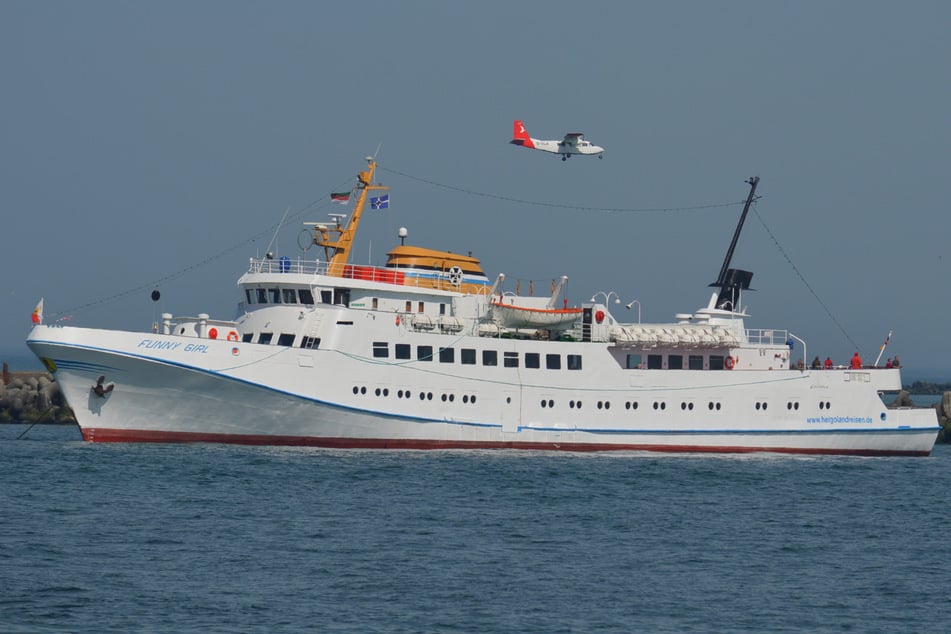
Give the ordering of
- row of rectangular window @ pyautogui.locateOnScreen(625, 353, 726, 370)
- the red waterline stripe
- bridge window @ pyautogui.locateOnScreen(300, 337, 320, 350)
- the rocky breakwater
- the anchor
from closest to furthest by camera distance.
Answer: the anchor < the red waterline stripe < bridge window @ pyautogui.locateOnScreen(300, 337, 320, 350) < row of rectangular window @ pyautogui.locateOnScreen(625, 353, 726, 370) < the rocky breakwater

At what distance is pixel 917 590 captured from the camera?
1945 centimetres

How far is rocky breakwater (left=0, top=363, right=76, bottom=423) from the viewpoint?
164ft

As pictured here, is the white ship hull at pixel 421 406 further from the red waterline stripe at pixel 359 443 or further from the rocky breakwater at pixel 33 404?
the rocky breakwater at pixel 33 404

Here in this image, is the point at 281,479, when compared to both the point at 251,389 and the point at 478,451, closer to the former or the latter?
the point at 251,389

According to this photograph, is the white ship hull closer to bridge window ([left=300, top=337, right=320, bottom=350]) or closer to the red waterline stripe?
the red waterline stripe

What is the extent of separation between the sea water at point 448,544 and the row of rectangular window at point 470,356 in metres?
3.00

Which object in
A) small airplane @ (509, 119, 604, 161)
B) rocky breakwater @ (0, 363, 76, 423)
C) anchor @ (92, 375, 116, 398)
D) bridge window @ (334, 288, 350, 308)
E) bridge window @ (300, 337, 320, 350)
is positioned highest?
small airplane @ (509, 119, 604, 161)

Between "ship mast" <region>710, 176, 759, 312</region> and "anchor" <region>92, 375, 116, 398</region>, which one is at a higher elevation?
"ship mast" <region>710, 176, 759, 312</region>

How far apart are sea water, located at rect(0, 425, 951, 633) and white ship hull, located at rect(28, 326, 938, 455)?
1.12 meters

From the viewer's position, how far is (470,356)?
35.8m

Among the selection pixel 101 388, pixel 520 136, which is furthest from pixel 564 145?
pixel 101 388

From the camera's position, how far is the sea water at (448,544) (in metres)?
17.4

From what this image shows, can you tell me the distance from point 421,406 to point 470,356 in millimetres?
2046

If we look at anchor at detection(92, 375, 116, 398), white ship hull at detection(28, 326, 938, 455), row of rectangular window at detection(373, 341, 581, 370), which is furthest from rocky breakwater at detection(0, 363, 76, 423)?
row of rectangular window at detection(373, 341, 581, 370)
